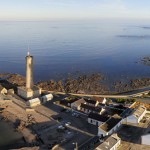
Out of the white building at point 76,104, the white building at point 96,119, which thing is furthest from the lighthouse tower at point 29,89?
the white building at point 96,119

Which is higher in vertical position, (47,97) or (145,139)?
(47,97)

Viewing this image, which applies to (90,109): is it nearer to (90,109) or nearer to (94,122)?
(90,109)

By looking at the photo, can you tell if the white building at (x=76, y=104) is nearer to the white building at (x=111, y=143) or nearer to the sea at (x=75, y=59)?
the white building at (x=111, y=143)

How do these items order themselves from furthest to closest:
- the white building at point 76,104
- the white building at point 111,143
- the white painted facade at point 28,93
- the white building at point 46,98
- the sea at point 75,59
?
the sea at point 75,59 → the white painted facade at point 28,93 → the white building at point 46,98 → the white building at point 76,104 → the white building at point 111,143

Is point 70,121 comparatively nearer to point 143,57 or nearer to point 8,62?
point 8,62

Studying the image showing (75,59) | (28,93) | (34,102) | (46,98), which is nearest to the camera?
(34,102)

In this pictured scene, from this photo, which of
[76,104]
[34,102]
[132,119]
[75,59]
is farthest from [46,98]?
[75,59]
